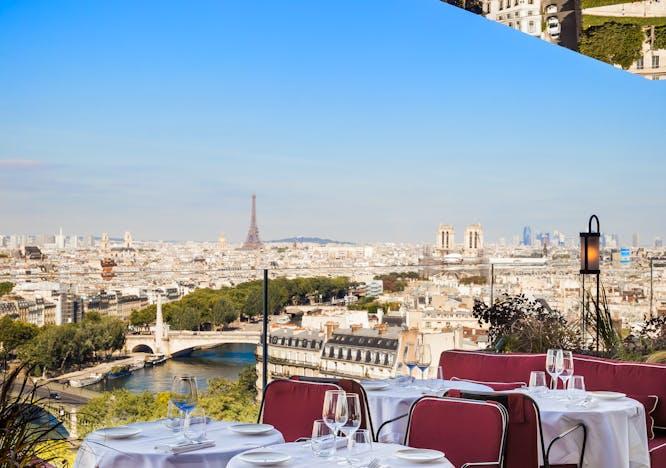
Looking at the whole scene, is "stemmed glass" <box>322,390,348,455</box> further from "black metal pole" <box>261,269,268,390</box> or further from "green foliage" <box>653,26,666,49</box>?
"green foliage" <box>653,26,666,49</box>

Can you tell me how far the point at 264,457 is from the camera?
2613 millimetres

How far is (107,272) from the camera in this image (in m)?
6.14

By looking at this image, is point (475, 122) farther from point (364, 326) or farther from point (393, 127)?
point (364, 326)

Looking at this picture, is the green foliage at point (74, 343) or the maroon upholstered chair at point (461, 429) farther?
the green foliage at point (74, 343)

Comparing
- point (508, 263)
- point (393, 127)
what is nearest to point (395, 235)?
point (393, 127)

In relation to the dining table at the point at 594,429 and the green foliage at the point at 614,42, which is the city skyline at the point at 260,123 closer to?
the green foliage at the point at 614,42

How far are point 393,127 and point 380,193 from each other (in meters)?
2.17

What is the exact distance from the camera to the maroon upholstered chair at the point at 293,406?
374cm

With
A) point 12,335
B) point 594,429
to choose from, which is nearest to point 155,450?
point 594,429

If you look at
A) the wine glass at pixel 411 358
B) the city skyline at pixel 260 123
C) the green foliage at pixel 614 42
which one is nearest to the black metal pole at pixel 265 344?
the wine glass at pixel 411 358

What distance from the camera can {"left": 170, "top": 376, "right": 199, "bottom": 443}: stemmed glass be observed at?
9.57 ft

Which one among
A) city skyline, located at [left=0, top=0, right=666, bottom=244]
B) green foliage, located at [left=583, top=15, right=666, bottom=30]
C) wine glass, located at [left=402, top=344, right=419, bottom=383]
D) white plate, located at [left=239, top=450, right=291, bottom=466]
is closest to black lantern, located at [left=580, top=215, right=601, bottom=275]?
green foliage, located at [left=583, top=15, right=666, bottom=30]

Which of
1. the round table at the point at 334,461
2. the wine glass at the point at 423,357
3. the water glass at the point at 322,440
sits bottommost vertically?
the round table at the point at 334,461

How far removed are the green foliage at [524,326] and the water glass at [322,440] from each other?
4.30 metres
